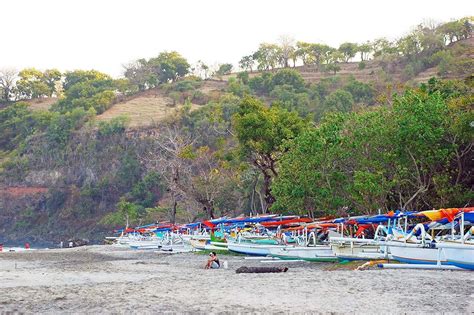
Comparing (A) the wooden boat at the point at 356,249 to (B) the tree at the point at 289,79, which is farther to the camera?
(B) the tree at the point at 289,79

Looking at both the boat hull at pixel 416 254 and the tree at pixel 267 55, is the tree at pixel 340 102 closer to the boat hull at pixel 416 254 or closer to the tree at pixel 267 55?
the tree at pixel 267 55

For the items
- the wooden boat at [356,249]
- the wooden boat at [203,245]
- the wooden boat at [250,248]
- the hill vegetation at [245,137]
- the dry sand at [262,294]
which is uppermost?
the hill vegetation at [245,137]

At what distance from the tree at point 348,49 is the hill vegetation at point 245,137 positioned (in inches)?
11.8

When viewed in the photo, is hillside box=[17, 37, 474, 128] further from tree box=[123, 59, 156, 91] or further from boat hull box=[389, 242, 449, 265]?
boat hull box=[389, 242, 449, 265]

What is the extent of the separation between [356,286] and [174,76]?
4967 inches

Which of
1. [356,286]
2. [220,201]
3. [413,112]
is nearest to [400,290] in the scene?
[356,286]

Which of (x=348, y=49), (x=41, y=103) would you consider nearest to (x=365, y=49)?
(x=348, y=49)

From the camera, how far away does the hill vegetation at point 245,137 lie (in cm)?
3484

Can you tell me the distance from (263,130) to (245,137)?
1.61 metres

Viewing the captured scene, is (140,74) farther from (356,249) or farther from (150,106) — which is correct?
(356,249)

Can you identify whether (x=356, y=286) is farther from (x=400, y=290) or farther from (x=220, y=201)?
(x=220, y=201)

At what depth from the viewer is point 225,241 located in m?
41.4

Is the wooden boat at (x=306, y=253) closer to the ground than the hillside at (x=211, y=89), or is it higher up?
closer to the ground

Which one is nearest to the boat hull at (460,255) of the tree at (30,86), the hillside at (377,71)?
the hillside at (377,71)
